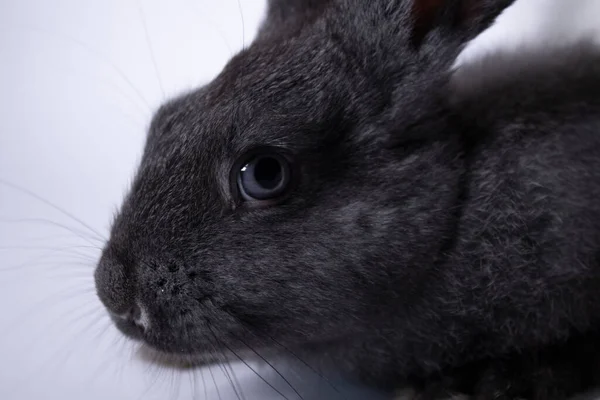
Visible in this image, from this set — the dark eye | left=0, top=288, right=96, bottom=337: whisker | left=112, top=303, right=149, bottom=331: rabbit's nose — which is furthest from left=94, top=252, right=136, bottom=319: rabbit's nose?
left=0, top=288, right=96, bottom=337: whisker

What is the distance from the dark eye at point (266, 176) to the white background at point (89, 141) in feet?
1.30

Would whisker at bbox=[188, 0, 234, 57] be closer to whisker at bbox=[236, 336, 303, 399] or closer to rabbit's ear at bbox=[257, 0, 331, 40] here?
rabbit's ear at bbox=[257, 0, 331, 40]

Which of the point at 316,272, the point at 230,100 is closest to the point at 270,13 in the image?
the point at 230,100

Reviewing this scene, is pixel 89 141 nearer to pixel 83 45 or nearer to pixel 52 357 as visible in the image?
pixel 83 45

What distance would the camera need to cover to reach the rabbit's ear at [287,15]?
1575mm

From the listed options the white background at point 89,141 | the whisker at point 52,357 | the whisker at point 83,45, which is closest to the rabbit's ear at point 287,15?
the white background at point 89,141

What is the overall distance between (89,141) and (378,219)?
1.42 metres

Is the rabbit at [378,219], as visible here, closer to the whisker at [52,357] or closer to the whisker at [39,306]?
the whisker at [52,357]

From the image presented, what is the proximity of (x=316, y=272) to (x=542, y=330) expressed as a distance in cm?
41

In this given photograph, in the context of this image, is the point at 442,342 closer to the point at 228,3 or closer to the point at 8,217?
the point at 228,3

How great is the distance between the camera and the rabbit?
1.35 metres

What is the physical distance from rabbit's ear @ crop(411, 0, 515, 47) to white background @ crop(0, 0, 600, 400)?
440 mm

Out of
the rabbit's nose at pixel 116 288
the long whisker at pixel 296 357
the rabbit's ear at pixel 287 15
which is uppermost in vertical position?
the rabbit's ear at pixel 287 15

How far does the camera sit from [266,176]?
1.36m
